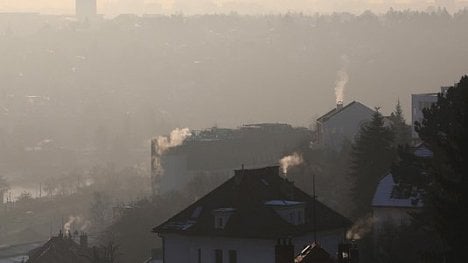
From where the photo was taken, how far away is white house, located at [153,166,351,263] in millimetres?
50438

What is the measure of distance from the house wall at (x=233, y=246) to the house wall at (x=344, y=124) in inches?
1798

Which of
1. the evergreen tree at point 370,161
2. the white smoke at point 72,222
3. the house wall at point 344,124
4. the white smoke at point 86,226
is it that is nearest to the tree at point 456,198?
the evergreen tree at point 370,161

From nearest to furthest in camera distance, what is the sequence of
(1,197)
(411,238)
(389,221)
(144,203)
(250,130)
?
1. (411,238)
2. (389,221)
3. (144,203)
4. (250,130)
5. (1,197)

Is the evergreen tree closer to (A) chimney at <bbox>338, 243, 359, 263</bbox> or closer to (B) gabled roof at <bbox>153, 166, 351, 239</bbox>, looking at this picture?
(B) gabled roof at <bbox>153, 166, 351, 239</bbox>

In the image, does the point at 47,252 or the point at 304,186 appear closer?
the point at 47,252

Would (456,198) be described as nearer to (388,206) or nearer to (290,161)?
(388,206)

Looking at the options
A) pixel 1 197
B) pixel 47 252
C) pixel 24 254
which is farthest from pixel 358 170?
pixel 1 197

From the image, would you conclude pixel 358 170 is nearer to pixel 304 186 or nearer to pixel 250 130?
pixel 304 186

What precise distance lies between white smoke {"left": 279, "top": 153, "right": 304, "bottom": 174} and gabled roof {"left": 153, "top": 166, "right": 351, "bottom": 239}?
122 ft

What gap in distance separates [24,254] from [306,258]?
79008 mm

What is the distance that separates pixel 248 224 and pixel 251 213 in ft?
2.35

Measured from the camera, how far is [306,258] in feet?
94.2

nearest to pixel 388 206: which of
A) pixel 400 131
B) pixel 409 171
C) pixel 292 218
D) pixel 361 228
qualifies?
pixel 361 228

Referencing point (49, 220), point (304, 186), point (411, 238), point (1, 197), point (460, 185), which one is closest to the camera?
point (460, 185)
